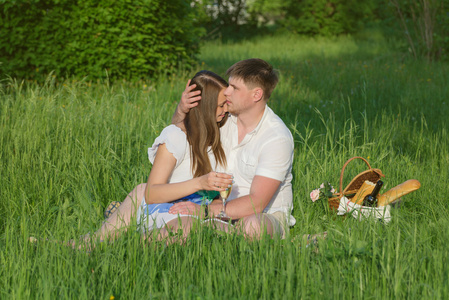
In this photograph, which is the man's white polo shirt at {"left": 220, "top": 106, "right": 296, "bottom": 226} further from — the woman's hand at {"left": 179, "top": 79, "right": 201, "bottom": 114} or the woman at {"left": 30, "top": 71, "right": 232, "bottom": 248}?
the woman's hand at {"left": 179, "top": 79, "right": 201, "bottom": 114}

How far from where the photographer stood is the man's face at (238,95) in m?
3.58

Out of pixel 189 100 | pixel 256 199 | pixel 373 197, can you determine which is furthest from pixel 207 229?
pixel 373 197

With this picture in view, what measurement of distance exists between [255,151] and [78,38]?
568 cm

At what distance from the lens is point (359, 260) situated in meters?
2.78

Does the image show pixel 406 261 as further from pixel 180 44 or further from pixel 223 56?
pixel 223 56

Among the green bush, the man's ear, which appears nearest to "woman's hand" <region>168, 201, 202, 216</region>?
the man's ear

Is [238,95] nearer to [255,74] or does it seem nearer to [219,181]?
[255,74]

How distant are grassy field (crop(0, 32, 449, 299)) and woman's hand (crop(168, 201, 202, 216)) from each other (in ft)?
0.99

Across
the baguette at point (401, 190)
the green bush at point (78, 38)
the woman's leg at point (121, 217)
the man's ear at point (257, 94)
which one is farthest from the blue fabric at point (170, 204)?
the green bush at point (78, 38)

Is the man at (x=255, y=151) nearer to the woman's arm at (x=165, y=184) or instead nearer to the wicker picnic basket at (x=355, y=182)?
the woman's arm at (x=165, y=184)

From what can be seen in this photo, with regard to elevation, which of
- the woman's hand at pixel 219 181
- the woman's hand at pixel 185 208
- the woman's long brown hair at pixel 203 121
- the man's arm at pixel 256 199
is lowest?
the woman's hand at pixel 185 208

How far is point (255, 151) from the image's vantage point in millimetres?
3611

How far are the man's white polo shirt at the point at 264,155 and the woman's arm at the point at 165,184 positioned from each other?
440 mm

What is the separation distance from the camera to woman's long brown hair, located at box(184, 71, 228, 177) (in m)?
3.67
